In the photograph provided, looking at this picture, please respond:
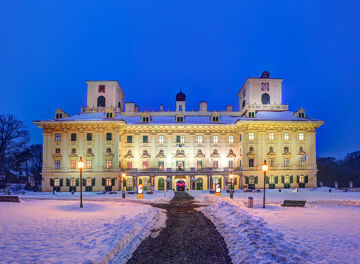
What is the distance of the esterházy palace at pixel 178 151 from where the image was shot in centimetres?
4897

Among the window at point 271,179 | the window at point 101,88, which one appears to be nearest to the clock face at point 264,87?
the window at point 271,179

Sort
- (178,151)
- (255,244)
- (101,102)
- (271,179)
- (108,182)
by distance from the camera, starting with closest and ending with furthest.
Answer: (255,244) < (108,182) < (271,179) < (178,151) < (101,102)

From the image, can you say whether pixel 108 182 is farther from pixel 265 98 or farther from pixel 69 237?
pixel 69 237

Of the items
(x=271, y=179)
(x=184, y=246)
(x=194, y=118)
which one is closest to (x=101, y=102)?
(x=194, y=118)

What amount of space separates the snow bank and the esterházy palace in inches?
1421

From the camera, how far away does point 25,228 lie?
40.3 feet

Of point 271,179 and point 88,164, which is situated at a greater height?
point 88,164

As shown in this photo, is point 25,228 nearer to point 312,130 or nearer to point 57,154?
point 57,154

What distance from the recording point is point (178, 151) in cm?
5184

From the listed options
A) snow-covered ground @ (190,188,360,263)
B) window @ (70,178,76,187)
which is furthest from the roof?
snow-covered ground @ (190,188,360,263)

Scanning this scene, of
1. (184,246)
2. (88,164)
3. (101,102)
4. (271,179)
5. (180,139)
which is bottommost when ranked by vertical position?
(271,179)

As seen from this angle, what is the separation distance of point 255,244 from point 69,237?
735cm

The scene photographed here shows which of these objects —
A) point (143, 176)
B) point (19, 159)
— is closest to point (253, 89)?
point (143, 176)

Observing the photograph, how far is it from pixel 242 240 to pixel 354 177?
259ft
